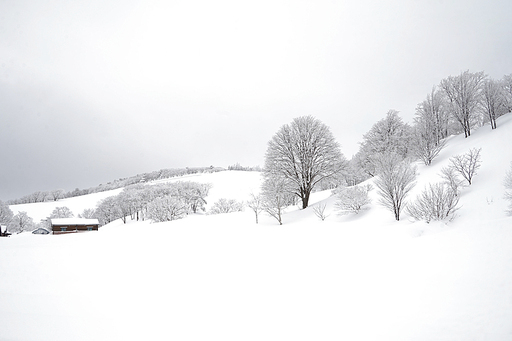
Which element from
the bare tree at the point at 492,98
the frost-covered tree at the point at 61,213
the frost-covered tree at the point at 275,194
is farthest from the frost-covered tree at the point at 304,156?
the frost-covered tree at the point at 61,213

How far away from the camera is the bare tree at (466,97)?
22734mm

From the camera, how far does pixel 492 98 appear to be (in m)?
21.6

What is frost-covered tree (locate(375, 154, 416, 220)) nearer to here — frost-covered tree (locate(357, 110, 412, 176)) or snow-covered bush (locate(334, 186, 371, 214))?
snow-covered bush (locate(334, 186, 371, 214))

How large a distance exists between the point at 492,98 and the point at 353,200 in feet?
66.5

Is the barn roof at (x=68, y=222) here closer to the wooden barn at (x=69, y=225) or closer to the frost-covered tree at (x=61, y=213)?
the wooden barn at (x=69, y=225)

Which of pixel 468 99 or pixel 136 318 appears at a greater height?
pixel 468 99

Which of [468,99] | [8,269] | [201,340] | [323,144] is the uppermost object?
[468,99]

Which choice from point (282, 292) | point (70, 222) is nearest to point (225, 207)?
point (70, 222)

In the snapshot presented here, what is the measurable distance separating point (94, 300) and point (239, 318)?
464 cm

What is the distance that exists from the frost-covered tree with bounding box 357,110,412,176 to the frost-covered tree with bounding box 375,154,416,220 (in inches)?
468

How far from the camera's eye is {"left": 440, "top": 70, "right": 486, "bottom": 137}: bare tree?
2273 cm

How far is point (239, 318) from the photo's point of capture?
15.7 ft

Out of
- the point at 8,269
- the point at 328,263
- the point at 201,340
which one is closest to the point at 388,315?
the point at 328,263

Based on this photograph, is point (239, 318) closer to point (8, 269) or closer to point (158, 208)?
point (8, 269)
